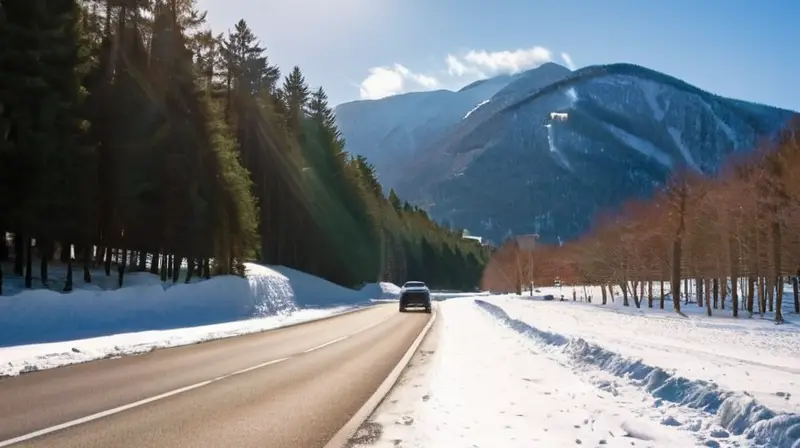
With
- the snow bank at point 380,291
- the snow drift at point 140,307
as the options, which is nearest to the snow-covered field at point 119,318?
the snow drift at point 140,307

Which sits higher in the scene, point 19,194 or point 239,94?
point 239,94

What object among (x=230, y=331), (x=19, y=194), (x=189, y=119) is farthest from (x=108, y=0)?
(x=230, y=331)

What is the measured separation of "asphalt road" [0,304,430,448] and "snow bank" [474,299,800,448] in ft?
13.9

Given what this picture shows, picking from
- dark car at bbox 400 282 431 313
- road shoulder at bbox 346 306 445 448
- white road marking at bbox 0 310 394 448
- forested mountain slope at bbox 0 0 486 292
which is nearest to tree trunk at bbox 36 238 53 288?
forested mountain slope at bbox 0 0 486 292

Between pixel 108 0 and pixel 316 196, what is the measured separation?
1324 inches

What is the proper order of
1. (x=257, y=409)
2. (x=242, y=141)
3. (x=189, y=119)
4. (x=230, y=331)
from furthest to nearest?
(x=242, y=141) → (x=189, y=119) → (x=230, y=331) → (x=257, y=409)

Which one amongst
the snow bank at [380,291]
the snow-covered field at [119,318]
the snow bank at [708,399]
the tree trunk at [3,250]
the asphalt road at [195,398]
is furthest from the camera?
the snow bank at [380,291]

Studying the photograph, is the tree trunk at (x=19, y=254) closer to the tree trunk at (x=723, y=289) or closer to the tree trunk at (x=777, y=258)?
the tree trunk at (x=777, y=258)

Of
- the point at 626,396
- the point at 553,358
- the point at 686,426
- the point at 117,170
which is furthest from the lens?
the point at 117,170

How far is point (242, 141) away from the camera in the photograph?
180ft

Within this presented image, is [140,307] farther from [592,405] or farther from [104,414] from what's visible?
[592,405]

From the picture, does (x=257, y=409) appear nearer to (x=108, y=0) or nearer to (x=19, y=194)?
(x=19, y=194)

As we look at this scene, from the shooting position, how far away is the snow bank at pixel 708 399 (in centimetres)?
600

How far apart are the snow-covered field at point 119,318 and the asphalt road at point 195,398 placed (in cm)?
138
